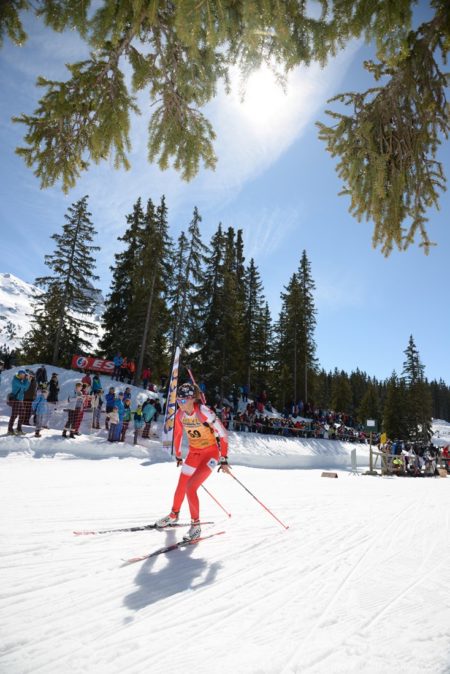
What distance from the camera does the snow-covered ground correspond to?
248cm

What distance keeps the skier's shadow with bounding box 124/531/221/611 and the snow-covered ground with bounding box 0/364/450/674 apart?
16 mm

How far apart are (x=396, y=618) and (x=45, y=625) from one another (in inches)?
109

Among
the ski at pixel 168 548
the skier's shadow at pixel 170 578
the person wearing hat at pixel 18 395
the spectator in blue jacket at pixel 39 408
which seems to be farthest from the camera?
the spectator in blue jacket at pixel 39 408

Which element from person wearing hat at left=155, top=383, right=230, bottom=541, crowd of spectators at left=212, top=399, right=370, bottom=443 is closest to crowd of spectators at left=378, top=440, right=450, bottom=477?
crowd of spectators at left=212, top=399, right=370, bottom=443

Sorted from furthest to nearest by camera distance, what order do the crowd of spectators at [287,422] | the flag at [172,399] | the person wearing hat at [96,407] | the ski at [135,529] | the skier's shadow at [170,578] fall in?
the crowd of spectators at [287,422], the person wearing hat at [96,407], the flag at [172,399], the ski at [135,529], the skier's shadow at [170,578]

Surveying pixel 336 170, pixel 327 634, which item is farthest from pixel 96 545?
pixel 336 170

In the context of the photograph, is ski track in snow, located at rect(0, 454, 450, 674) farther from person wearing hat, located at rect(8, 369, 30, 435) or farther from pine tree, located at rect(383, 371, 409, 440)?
pine tree, located at rect(383, 371, 409, 440)

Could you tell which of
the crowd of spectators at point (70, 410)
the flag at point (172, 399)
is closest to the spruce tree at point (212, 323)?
the crowd of spectators at point (70, 410)

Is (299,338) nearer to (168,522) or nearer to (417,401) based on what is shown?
(417,401)

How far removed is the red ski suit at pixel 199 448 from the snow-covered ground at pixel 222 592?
2.17 ft

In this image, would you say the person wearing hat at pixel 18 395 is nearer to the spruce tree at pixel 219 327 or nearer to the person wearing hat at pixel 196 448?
the person wearing hat at pixel 196 448

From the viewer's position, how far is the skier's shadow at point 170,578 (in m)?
3.31

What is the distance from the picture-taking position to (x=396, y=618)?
3.16 meters

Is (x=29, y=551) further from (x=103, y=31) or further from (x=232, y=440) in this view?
(x=232, y=440)
